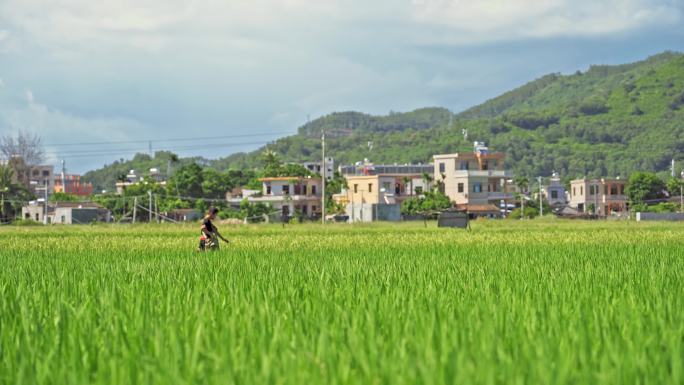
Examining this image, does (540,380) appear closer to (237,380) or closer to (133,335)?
(237,380)

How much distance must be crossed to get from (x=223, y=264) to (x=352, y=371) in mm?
8402

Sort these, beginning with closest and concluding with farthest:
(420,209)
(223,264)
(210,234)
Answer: (223,264), (210,234), (420,209)

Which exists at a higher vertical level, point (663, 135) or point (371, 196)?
point (663, 135)

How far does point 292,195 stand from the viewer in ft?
272

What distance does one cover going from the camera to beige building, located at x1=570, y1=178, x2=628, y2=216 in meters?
98.6

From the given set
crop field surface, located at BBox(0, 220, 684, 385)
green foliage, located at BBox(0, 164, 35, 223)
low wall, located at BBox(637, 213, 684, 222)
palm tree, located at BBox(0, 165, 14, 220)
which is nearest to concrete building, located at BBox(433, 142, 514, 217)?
low wall, located at BBox(637, 213, 684, 222)

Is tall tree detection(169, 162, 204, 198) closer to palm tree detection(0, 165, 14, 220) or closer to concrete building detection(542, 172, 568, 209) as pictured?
palm tree detection(0, 165, 14, 220)

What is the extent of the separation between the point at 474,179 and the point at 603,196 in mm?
23860

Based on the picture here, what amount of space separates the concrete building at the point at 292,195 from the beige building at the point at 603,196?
104 ft

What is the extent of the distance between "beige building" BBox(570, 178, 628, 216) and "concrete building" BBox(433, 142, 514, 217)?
18353 mm

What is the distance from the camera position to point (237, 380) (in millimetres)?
3725

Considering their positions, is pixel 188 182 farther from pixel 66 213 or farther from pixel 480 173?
pixel 480 173

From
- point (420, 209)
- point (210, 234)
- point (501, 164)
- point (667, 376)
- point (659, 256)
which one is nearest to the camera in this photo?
point (667, 376)

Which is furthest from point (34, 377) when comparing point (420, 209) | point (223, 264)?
point (420, 209)
